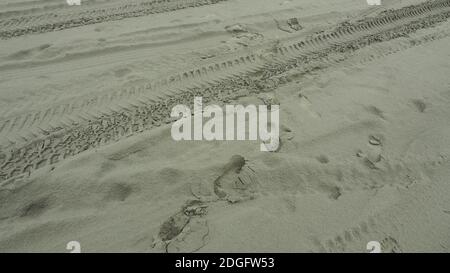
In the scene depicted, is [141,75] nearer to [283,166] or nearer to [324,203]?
[283,166]

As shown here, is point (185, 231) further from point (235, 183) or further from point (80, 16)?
point (80, 16)

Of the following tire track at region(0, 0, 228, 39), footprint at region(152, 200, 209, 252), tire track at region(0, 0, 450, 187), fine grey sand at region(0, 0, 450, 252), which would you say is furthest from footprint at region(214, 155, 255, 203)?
tire track at region(0, 0, 228, 39)

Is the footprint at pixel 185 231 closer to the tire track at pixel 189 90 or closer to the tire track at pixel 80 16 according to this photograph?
the tire track at pixel 189 90

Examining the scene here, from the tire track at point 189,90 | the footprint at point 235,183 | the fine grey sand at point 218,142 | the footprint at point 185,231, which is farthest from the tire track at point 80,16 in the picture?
the footprint at point 185,231

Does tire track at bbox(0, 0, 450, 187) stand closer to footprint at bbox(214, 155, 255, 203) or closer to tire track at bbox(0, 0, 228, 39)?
footprint at bbox(214, 155, 255, 203)

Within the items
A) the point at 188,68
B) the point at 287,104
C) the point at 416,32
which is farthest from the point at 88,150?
the point at 416,32

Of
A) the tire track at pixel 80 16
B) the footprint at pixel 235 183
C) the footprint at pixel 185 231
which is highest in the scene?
the tire track at pixel 80 16
